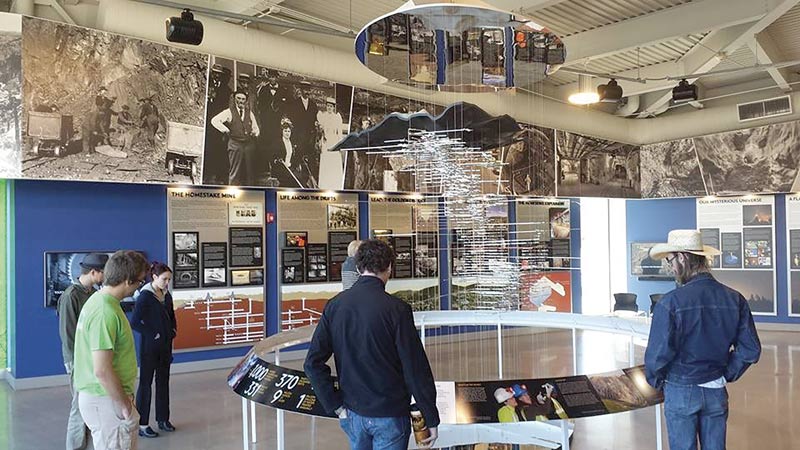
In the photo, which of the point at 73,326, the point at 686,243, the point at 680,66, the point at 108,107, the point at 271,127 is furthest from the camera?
the point at 680,66

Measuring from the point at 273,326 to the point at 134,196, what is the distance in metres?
2.76

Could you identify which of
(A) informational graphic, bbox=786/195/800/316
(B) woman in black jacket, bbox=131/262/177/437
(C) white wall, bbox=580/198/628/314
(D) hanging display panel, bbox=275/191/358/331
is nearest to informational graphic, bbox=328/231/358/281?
(D) hanging display panel, bbox=275/191/358/331

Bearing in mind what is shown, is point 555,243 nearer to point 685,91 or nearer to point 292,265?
point 685,91

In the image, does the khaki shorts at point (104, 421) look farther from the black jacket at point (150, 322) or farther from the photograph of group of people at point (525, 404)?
the black jacket at point (150, 322)

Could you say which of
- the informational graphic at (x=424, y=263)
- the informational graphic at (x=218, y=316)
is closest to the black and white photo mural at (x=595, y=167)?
the informational graphic at (x=424, y=263)

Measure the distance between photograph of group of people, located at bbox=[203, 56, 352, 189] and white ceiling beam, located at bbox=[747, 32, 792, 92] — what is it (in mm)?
6750

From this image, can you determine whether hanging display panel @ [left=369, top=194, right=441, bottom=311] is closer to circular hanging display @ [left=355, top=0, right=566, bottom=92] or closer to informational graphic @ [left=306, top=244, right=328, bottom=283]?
informational graphic @ [left=306, top=244, right=328, bottom=283]

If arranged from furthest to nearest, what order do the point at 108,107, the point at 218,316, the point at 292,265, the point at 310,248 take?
the point at 310,248, the point at 292,265, the point at 218,316, the point at 108,107

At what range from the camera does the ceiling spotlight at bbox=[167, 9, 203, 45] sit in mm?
6562

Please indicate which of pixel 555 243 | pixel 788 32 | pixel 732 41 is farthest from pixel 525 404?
pixel 788 32

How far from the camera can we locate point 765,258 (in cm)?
1262

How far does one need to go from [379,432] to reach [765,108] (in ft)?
41.3

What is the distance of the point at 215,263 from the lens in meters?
8.66

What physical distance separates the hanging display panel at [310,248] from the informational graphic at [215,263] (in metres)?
0.89
